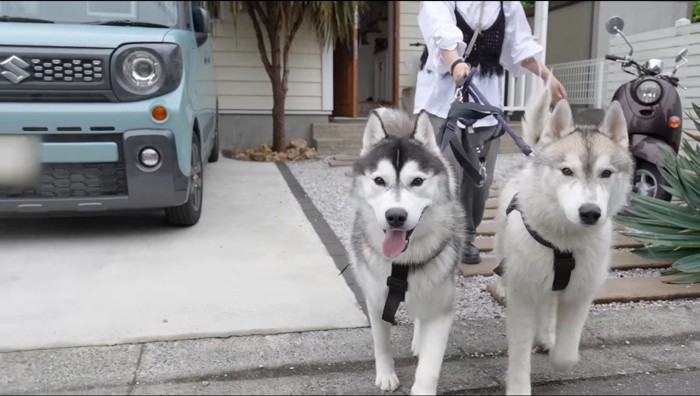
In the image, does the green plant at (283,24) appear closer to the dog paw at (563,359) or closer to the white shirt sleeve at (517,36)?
the white shirt sleeve at (517,36)

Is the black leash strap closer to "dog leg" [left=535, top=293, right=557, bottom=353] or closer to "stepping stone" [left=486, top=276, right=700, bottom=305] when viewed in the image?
"dog leg" [left=535, top=293, right=557, bottom=353]

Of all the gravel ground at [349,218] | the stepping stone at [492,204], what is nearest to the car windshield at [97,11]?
the gravel ground at [349,218]

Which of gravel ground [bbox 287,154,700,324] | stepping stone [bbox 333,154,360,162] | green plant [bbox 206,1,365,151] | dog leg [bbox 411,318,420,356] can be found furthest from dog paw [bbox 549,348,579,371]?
green plant [bbox 206,1,365,151]

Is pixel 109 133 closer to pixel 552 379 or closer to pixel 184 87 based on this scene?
pixel 184 87

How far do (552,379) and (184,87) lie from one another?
10.6 ft

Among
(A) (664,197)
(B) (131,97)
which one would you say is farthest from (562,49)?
(B) (131,97)

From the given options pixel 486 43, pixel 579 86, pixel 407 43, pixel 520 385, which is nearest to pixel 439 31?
pixel 486 43

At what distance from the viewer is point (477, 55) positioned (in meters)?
3.43

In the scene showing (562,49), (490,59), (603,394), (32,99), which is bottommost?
(603,394)

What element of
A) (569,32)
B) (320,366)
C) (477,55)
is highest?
(569,32)

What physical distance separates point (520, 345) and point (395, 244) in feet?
2.32

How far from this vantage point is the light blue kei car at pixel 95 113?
3.63m

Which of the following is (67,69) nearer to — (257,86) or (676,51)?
(257,86)

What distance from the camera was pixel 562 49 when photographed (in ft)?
45.1
